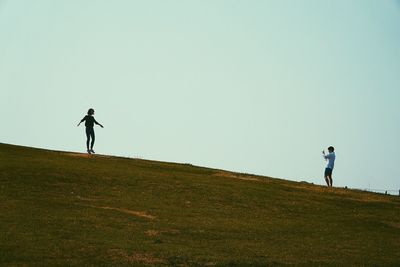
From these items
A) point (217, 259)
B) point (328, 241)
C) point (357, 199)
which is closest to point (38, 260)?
point (217, 259)

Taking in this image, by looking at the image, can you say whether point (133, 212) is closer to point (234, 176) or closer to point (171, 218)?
point (171, 218)

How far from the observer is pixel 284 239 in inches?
963

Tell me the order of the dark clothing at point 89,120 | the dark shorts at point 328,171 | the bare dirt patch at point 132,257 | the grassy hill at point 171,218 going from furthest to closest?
the dark shorts at point 328,171, the dark clothing at point 89,120, the grassy hill at point 171,218, the bare dirt patch at point 132,257

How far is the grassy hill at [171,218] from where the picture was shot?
63.9 feet

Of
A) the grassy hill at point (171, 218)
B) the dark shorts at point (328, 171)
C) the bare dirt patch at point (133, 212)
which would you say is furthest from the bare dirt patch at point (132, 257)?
the dark shorts at point (328, 171)

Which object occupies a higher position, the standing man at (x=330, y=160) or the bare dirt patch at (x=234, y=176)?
the standing man at (x=330, y=160)

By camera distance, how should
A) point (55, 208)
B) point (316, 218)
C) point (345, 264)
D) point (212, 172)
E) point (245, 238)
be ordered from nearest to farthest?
point (345, 264) < point (245, 238) < point (55, 208) < point (316, 218) < point (212, 172)

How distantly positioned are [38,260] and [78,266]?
4.81 ft

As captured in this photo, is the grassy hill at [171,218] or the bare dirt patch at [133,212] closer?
the grassy hill at [171,218]

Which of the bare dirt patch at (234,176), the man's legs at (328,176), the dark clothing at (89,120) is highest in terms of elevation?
the dark clothing at (89,120)

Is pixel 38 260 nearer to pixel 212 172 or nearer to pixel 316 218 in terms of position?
pixel 316 218

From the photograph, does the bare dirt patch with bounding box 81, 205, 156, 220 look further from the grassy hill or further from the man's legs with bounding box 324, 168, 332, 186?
the man's legs with bounding box 324, 168, 332, 186

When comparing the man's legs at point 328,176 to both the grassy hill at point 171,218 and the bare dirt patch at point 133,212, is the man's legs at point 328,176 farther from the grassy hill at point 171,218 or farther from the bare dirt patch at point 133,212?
the bare dirt patch at point 133,212

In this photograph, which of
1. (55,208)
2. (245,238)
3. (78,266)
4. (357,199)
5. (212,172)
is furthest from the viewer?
(212,172)
